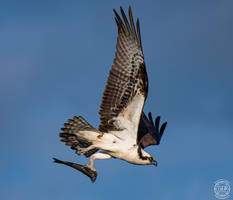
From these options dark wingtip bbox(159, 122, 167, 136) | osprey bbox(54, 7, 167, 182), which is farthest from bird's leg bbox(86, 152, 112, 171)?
dark wingtip bbox(159, 122, 167, 136)

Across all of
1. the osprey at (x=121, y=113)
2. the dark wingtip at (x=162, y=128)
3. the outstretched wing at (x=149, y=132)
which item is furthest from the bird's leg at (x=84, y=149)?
the dark wingtip at (x=162, y=128)

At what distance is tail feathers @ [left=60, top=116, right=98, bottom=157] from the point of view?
14.2m

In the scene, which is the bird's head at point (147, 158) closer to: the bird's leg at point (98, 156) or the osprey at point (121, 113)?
the osprey at point (121, 113)

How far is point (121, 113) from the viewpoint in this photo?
14211 mm

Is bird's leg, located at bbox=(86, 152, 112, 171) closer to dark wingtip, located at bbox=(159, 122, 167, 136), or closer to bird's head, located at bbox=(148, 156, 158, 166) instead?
bird's head, located at bbox=(148, 156, 158, 166)

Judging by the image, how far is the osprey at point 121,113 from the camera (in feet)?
46.0

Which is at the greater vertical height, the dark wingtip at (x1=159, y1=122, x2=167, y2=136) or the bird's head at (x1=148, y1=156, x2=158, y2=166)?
the dark wingtip at (x1=159, y1=122, x2=167, y2=136)

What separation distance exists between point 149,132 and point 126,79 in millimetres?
4147

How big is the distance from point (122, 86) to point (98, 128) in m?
1.45

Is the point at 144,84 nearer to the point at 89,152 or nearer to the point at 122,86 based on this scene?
the point at 122,86

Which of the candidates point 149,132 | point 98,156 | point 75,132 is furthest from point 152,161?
point 149,132

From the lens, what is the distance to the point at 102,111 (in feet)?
46.8

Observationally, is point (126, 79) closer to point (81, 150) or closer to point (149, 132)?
point (81, 150)

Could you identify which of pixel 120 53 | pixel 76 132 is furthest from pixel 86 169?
pixel 120 53
